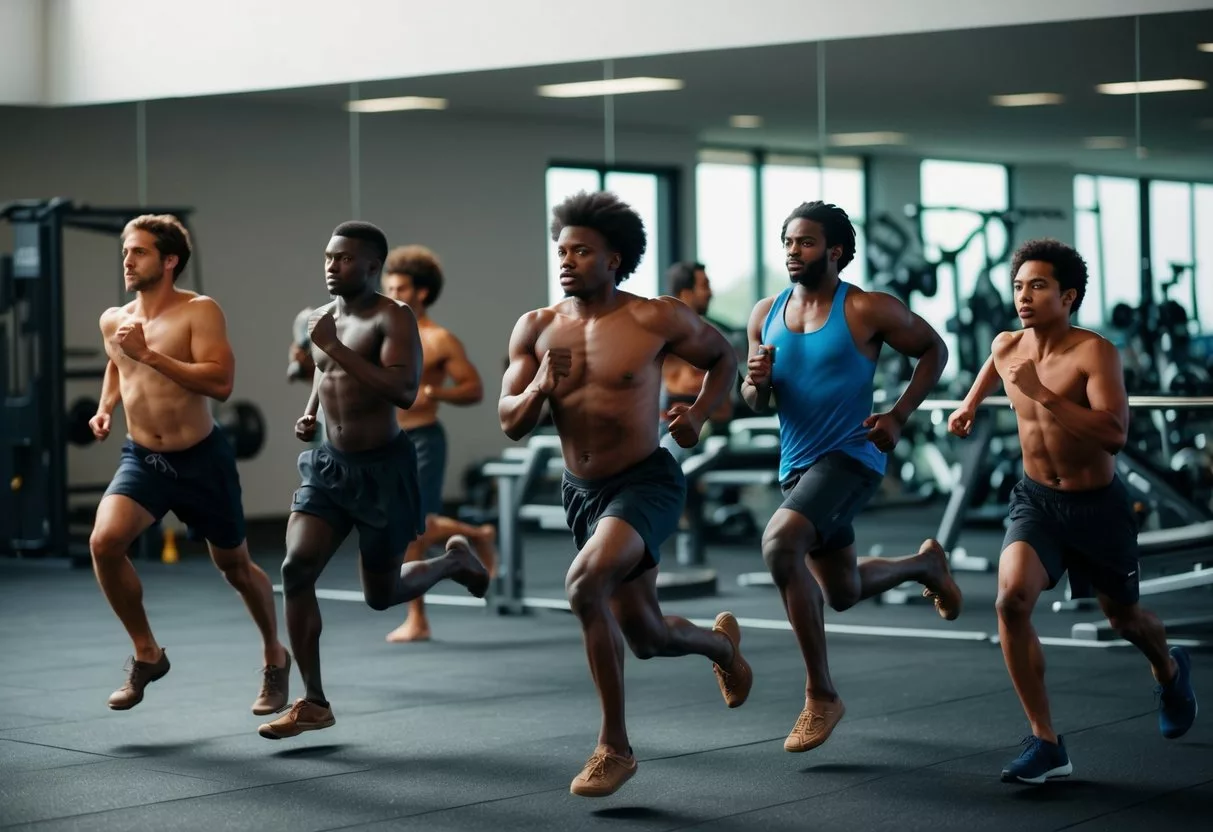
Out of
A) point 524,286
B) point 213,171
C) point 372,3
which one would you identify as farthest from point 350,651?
point 213,171

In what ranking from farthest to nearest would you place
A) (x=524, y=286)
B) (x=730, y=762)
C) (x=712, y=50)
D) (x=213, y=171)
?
(x=213, y=171) → (x=524, y=286) → (x=712, y=50) → (x=730, y=762)

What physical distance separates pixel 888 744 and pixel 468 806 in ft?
4.53

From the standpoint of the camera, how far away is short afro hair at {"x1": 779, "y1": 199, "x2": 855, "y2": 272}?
4.89m

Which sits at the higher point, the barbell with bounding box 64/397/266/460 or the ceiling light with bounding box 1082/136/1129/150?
the ceiling light with bounding box 1082/136/1129/150

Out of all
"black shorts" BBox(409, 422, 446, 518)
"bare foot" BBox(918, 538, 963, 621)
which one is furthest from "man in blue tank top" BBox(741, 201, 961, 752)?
"black shorts" BBox(409, 422, 446, 518)

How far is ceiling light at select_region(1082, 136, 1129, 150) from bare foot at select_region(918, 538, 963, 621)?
2457mm

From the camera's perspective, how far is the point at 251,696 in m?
5.92

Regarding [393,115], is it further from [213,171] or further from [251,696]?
[251,696]

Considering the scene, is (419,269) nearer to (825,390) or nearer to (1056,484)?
(825,390)

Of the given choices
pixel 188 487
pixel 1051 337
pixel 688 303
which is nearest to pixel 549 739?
pixel 188 487

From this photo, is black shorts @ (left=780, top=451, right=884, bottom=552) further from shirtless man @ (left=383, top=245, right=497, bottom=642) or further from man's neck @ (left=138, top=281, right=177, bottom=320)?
shirtless man @ (left=383, top=245, right=497, bottom=642)

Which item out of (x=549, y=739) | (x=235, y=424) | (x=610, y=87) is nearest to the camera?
(x=549, y=739)

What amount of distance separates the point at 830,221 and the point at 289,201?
5.69 meters

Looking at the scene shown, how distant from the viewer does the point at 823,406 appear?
4855 mm
